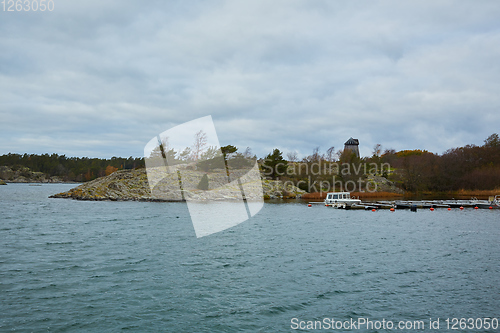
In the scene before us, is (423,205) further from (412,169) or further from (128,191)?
(128,191)

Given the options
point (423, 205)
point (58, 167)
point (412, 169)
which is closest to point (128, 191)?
point (423, 205)

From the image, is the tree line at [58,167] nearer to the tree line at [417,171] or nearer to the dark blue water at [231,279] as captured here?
the tree line at [417,171]

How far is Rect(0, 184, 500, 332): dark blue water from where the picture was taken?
11.7 metres

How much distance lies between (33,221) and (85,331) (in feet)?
93.5

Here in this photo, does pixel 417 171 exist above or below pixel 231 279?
above

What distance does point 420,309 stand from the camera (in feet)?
42.0

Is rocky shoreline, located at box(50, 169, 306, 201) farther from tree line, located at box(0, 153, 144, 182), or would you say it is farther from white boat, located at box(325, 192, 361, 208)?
tree line, located at box(0, 153, 144, 182)

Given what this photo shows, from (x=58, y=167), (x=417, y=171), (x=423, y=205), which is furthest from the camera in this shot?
(x=58, y=167)

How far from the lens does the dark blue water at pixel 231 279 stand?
38.5ft

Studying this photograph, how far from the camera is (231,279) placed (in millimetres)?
16047

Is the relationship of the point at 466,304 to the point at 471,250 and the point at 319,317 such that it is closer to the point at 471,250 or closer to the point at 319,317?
the point at 319,317

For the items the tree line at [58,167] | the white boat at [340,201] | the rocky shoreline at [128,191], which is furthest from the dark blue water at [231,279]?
the tree line at [58,167]

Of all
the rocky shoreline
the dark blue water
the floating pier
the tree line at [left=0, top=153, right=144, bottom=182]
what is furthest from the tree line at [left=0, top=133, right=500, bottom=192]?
the tree line at [left=0, top=153, right=144, bottom=182]

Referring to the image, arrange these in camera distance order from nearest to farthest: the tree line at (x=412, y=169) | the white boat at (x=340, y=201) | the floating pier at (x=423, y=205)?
the floating pier at (x=423, y=205), the white boat at (x=340, y=201), the tree line at (x=412, y=169)
